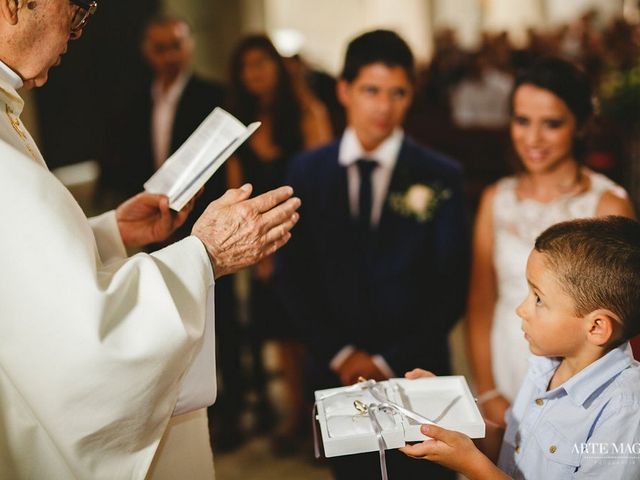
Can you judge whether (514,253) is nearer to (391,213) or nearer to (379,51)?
(391,213)

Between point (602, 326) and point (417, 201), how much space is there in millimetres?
1064

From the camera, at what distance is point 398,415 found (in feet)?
4.90

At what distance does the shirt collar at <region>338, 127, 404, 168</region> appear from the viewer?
8.46ft

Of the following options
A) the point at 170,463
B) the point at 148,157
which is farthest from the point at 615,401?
the point at 148,157

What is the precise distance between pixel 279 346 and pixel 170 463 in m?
2.34

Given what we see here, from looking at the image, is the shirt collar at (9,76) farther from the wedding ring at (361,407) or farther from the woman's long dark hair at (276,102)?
the woman's long dark hair at (276,102)

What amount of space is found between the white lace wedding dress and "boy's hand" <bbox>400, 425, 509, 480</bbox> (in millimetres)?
1057

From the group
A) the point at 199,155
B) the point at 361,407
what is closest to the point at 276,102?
the point at 199,155

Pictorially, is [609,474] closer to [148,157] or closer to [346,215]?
[346,215]

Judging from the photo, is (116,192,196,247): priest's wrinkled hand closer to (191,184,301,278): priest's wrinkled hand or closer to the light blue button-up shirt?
(191,184,301,278): priest's wrinkled hand

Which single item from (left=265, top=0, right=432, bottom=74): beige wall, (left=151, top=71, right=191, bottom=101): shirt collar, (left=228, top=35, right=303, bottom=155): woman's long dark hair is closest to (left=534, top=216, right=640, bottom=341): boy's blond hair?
(left=228, top=35, right=303, bottom=155): woman's long dark hair

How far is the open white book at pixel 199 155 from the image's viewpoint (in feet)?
6.22

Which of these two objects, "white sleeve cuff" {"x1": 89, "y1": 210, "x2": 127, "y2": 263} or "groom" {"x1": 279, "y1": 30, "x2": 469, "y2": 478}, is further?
"groom" {"x1": 279, "y1": 30, "x2": 469, "y2": 478}

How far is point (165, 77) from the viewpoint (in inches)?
174
